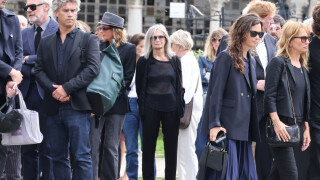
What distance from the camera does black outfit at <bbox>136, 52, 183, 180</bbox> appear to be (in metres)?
7.78

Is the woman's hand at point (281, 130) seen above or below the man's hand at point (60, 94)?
below

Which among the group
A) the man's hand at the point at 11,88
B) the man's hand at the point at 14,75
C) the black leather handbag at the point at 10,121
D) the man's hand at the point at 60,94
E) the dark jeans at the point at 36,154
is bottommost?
the dark jeans at the point at 36,154

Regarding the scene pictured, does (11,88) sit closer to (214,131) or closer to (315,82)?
(214,131)

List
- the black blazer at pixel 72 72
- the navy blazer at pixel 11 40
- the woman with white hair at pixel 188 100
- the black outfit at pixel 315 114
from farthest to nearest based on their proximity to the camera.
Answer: the woman with white hair at pixel 188 100 → the black outfit at pixel 315 114 → the black blazer at pixel 72 72 → the navy blazer at pixel 11 40

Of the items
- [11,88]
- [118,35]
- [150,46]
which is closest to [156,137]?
[150,46]

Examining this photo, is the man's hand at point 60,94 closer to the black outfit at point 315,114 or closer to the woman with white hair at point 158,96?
the woman with white hair at point 158,96

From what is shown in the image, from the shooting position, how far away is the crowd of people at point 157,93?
250 inches

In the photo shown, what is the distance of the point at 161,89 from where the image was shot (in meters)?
7.79

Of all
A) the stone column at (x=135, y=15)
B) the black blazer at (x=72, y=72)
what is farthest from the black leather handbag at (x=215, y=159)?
the stone column at (x=135, y=15)

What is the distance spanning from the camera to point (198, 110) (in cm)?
877

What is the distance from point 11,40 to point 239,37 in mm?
2188

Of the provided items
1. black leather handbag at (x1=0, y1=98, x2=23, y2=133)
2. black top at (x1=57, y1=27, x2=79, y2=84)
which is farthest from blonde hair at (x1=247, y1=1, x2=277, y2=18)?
black leather handbag at (x1=0, y1=98, x2=23, y2=133)

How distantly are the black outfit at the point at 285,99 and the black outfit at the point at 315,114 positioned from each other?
0.72 ft

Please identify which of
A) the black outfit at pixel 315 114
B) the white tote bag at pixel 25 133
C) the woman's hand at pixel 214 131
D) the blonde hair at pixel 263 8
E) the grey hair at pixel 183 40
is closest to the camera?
the woman's hand at pixel 214 131
